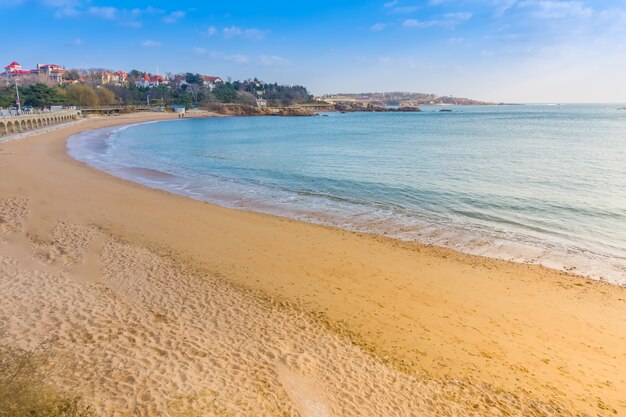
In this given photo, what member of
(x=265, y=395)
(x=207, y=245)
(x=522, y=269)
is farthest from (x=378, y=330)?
(x=207, y=245)

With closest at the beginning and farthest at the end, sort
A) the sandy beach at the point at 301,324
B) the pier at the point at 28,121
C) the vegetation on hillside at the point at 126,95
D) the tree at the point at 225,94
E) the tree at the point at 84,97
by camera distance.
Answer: the sandy beach at the point at 301,324, the pier at the point at 28,121, the vegetation on hillside at the point at 126,95, the tree at the point at 84,97, the tree at the point at 225,94

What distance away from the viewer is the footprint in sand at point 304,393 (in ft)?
16.7

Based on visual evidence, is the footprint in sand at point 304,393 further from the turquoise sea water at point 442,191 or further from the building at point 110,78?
the building at point 110,78

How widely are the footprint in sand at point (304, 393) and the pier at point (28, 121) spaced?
47.0m

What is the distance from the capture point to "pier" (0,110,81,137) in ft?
133

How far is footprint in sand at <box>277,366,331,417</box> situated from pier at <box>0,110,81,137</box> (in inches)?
1852

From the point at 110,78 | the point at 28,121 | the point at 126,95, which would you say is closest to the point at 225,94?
the point at 126,95

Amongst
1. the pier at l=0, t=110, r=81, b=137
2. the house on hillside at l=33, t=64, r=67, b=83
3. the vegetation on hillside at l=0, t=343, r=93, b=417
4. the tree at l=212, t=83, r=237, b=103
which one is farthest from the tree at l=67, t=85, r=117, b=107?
the vegetation on hillside at l=0, t=343, r=93, b=417

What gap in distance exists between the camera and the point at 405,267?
10117mm

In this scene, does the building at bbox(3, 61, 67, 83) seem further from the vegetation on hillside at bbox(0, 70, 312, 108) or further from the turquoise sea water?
the turquoise sea water

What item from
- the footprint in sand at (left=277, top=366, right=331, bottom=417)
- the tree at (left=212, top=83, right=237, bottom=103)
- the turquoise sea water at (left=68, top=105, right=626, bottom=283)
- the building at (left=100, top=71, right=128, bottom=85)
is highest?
the building at (left=100, top=71, right=128, bottom=85)

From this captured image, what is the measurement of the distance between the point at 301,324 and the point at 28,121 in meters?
56.5

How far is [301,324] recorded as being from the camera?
725 centimetres

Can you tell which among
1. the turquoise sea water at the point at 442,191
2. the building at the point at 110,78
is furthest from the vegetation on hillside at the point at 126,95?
the turquoise sea water at the point at 442,191
